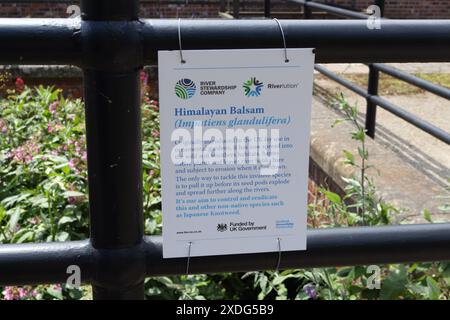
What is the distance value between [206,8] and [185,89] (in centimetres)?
1030

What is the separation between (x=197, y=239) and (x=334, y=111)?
11.0 feet

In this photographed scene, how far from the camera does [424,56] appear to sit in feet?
3.69

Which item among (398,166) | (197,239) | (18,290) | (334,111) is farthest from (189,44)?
(334,111)

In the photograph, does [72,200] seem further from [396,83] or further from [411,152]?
[396,83]

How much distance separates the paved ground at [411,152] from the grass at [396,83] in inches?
5.6

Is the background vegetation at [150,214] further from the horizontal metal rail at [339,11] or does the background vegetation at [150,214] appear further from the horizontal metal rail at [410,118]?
the horizontal metal rail at [339,11]

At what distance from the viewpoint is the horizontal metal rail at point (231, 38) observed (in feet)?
3.28

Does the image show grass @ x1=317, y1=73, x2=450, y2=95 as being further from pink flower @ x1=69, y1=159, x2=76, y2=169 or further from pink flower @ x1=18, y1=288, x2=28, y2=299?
pink flower @ x1=18, y1=288, x2=28, y2=299
